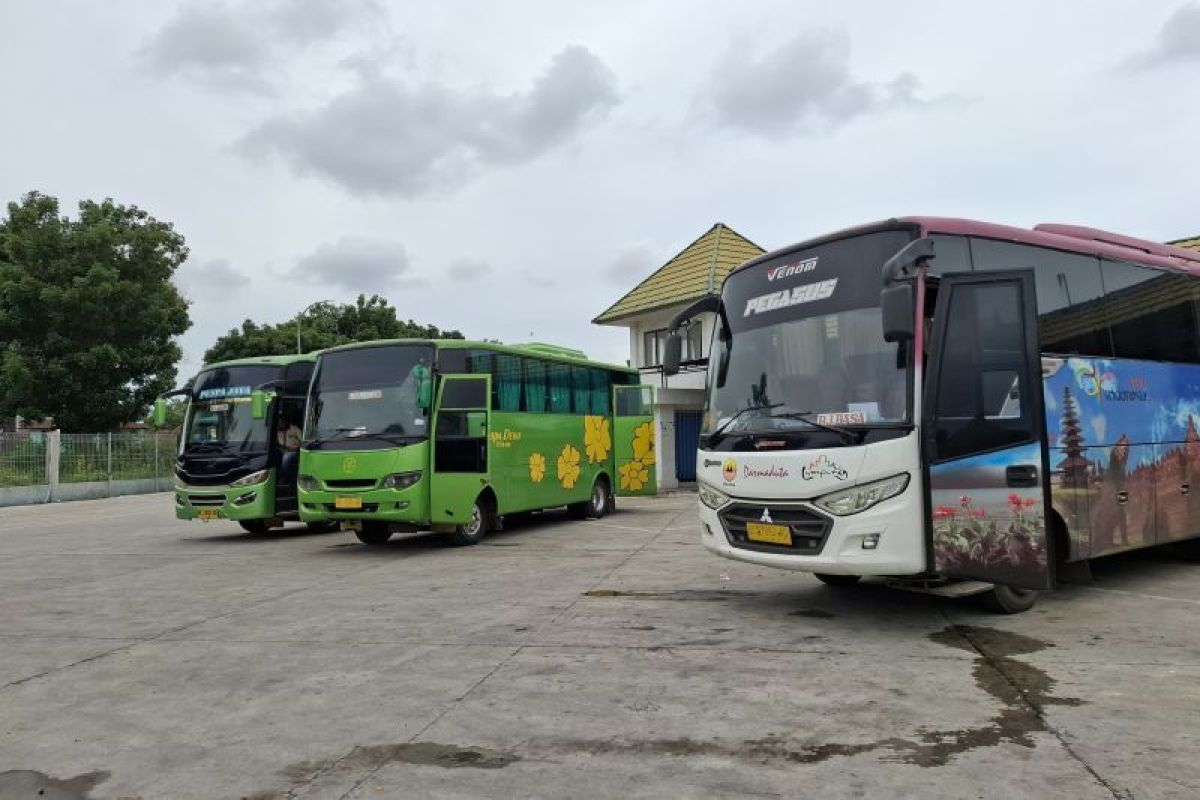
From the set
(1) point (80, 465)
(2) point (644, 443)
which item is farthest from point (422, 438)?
(1) point (80, 465)

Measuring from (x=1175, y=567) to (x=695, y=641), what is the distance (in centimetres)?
675

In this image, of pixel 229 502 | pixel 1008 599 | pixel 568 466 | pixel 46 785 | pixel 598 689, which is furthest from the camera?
pixel 568 466

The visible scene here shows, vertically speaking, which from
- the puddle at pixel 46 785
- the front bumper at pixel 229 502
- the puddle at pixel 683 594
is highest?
the front bumper at pixel 229 502

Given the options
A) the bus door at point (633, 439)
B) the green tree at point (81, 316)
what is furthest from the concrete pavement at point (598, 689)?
the green tree at point (81, 316)

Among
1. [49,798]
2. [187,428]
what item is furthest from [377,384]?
[49,798]

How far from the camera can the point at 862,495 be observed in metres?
6.42

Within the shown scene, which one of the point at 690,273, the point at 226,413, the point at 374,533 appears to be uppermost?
the point at 690,273

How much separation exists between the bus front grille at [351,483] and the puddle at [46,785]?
8133 millimetres

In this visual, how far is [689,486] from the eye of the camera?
28.1 metres

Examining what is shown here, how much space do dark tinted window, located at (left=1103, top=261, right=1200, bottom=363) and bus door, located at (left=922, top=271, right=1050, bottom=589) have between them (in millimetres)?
2137

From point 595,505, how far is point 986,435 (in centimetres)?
1184

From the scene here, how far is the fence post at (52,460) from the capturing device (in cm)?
2709

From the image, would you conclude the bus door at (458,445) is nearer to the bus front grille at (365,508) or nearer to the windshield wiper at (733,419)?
the bus front grille at (365,508)

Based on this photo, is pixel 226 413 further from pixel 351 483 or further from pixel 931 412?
pixel 931 412
